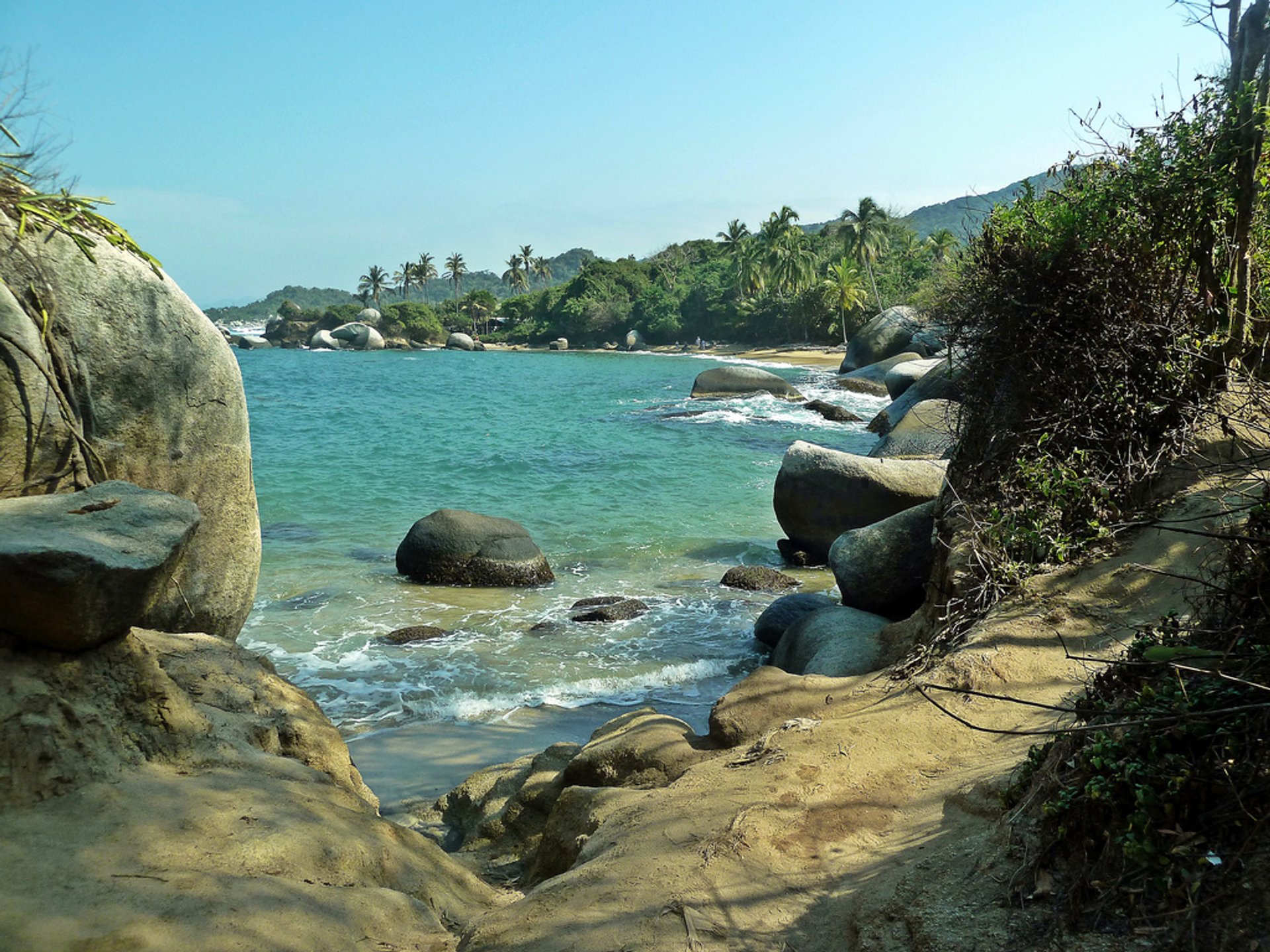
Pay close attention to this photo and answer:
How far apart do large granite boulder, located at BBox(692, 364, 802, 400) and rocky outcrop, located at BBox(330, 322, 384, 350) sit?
210ft

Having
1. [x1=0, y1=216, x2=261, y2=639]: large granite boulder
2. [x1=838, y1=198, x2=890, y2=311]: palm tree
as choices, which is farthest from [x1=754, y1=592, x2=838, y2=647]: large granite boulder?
[x1=838, y1=198, x2=890, y2=311]: palm tree

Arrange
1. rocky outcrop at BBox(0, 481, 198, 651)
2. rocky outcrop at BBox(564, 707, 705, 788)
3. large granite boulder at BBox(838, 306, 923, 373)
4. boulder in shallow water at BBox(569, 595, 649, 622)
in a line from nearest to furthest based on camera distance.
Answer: rocky outcrop at BBox(0, 481, 198, 651), rocky outcrop at BBox(564, 707, 705, 788), boulder in shallow water at BBox(569, 595, 649, 622), large granite boulder at BBox(838, 306, 923, 373)

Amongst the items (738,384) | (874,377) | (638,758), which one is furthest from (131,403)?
(874,377)

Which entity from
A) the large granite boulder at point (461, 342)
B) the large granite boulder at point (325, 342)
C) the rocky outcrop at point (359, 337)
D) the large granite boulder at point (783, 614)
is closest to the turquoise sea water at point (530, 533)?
the large granite boulder at point (783, 614)

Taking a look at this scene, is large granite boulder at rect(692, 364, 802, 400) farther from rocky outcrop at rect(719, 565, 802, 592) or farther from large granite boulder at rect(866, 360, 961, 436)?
rocky outcrop at rect(719, 565, 802, 592)

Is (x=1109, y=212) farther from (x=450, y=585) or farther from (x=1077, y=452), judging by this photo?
(x=450, y=585)

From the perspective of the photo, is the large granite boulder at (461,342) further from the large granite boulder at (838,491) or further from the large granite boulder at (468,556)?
the large granite boulder at (838,491)

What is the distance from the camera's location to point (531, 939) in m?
2.95

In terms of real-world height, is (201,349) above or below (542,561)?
above

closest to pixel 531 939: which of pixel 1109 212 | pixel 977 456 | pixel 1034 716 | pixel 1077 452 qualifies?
pixel 1034 716

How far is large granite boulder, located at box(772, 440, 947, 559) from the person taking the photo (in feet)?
35.2

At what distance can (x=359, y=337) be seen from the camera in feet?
301

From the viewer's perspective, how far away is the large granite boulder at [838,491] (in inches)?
422

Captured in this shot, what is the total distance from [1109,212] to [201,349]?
20.5 ft
